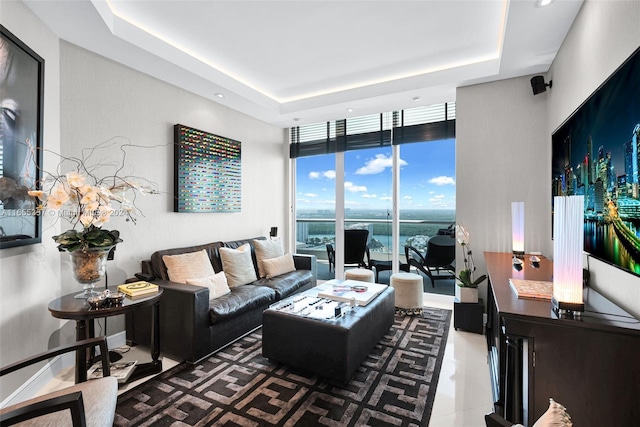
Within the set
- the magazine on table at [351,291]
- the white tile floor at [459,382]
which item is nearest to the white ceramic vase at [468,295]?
the white tile floor at [459,382]

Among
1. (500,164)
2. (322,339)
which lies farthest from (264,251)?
(500,164)

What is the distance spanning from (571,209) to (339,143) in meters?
3.84

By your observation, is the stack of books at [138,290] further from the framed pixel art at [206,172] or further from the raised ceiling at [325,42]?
the raised ceiling at [325,42]

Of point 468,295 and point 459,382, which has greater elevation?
point 468,295

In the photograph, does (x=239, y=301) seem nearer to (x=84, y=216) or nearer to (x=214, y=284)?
(x=214, y=284)

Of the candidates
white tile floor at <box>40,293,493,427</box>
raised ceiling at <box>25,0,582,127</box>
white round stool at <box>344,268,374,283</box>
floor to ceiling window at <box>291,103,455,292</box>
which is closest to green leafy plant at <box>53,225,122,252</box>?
white tile floor at <box>40,293,493,427</box>

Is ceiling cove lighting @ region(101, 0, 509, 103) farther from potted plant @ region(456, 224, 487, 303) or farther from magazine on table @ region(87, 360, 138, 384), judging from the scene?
magazine on table @ region(87, 360, 138, 384)

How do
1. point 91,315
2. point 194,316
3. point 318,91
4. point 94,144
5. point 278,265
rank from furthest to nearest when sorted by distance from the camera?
point 318,91 → point 278,265 → point 94,144 → point 194,316 → point 91,315

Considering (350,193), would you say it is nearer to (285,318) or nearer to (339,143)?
(339,143)

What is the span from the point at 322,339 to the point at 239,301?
103 centimetres

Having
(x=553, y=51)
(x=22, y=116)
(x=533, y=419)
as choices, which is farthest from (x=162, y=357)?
(x=553, y=51)

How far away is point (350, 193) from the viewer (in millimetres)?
4938

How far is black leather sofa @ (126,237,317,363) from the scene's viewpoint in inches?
97.3

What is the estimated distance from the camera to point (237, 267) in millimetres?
3461
